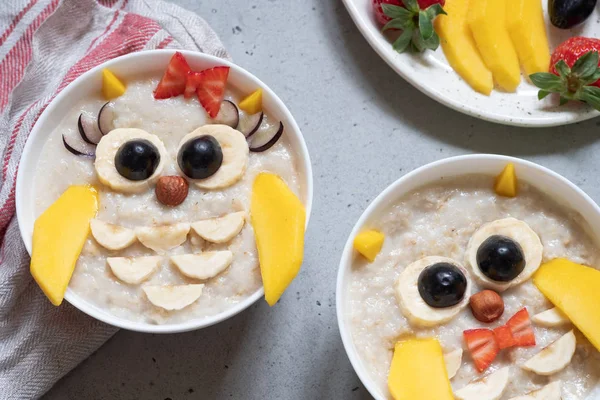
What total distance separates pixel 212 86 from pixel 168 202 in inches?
12.2

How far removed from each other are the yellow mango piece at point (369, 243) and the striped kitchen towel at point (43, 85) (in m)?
0.71

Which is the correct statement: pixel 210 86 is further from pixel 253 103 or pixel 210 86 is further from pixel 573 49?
pixel 573 49

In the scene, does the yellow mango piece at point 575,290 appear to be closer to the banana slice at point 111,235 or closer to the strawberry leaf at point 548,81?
the strawberry leaf at point 548,81

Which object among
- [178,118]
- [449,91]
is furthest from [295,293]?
[449,91]

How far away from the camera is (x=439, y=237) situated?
1826 millimetres

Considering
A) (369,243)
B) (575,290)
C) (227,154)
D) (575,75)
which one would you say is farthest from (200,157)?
(575,75)

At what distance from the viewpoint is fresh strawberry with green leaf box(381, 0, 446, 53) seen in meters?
2.06

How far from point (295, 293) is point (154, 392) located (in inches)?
18.4

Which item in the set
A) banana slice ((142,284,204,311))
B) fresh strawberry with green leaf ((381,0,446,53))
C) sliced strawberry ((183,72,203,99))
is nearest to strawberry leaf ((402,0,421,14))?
fresh strawberry with green leaf ((381,0,446,53))

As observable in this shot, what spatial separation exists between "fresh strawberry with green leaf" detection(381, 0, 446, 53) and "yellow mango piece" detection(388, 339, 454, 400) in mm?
837

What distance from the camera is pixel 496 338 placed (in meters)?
1.76

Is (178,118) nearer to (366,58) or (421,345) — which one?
(366,58)

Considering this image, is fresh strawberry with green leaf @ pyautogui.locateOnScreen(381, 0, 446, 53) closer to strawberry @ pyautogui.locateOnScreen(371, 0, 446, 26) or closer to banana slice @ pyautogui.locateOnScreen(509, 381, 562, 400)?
strawberry @ pyautogui.locateOnScreen(371, 0, 446, 26)

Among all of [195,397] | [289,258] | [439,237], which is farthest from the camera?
[195,397]
